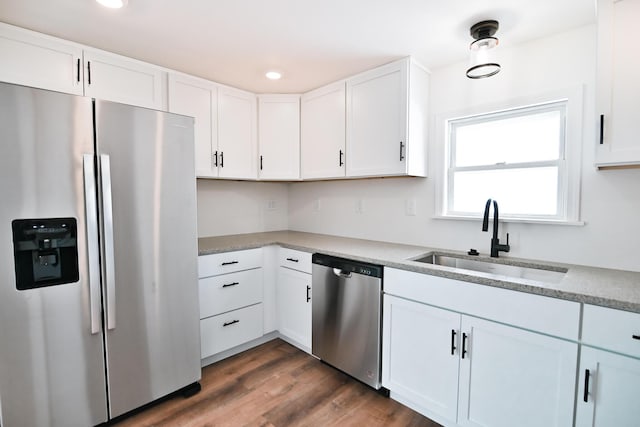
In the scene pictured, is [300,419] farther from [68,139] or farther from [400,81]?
[400,81]

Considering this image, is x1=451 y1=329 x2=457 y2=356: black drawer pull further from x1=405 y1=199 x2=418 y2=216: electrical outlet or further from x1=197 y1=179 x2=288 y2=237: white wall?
x1=197 y1=179 x2=288 y2=237: white wall

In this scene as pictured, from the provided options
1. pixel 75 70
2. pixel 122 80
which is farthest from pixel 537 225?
pixel 75 70

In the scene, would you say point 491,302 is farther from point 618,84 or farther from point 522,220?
point 618,84

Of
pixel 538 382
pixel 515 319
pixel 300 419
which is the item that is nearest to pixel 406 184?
pixel 515 319

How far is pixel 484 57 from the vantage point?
1.75 m

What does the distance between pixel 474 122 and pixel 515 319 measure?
1.38 m

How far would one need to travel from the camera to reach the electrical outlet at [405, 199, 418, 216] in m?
2.40

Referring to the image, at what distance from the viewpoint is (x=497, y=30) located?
5.73ft

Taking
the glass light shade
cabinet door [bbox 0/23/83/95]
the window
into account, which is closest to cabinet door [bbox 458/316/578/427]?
the window

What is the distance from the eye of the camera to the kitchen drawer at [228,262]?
2.21 meters

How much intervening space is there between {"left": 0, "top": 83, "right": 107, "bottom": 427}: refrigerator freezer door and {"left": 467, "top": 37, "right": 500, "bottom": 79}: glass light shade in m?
2.10

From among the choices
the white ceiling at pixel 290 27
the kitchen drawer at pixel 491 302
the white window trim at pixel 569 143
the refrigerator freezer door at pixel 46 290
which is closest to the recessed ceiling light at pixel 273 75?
the white ceiling at pixel 290 27

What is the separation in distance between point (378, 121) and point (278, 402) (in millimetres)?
2034

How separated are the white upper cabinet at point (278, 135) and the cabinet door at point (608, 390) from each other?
7.56ft
